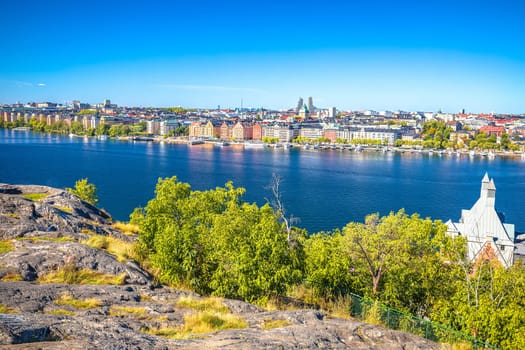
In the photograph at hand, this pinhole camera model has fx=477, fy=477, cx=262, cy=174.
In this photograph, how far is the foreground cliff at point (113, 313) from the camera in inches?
180

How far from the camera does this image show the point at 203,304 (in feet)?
22.4

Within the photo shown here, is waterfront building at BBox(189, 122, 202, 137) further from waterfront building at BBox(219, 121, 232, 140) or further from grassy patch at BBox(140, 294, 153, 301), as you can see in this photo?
grassy patch at BBox(140, 294, 153, 301)

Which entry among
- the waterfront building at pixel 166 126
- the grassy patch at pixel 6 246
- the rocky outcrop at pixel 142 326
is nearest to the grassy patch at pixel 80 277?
the rocky outcrop at pixel 142 326

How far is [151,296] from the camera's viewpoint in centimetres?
695

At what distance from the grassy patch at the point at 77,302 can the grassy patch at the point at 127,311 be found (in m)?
A: 0.24

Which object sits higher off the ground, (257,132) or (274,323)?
(257,132)

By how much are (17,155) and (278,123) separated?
6947 cm

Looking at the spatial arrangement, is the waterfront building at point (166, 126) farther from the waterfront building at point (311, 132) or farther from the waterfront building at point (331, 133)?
the waterfront building at point (331, 133)

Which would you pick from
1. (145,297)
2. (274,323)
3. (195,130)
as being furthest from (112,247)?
(195,130)

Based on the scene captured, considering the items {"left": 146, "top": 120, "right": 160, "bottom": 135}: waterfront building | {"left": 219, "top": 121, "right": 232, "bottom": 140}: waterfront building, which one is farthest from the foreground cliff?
{"left": 146, "top": 120, "right": 160, "bottom": 135}: waterfront building

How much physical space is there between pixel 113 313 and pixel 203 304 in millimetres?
1412

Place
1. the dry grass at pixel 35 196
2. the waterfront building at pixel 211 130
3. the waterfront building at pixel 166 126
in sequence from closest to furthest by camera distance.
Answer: the dry grass at pixel 35 196 → the waterfront building at pixel 211 130 → the waterfront building at pixel 166 126

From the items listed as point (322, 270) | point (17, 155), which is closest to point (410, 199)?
point (322, 270)

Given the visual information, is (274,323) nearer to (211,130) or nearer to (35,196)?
(35,196)
